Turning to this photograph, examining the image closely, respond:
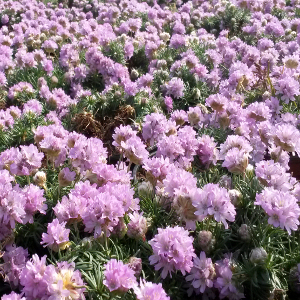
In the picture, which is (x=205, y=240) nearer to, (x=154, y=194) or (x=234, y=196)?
(x=234, y=196)

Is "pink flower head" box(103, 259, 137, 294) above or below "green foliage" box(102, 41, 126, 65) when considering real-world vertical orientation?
above

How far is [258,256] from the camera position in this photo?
6.01 feet

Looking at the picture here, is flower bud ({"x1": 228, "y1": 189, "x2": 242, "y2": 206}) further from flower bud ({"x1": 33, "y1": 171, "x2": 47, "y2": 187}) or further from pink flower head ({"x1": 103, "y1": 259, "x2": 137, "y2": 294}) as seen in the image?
flower bud ({"x1": 33, "y1": 171, "x2": 47, "y2": 187})

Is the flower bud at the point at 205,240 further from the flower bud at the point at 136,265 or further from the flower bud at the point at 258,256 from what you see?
the flower bud at the point at 136,265

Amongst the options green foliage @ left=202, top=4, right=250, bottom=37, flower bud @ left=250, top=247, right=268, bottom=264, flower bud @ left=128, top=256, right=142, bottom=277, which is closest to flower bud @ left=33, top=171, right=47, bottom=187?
flower bud @ left=128, top=256, right=142, bottom=277

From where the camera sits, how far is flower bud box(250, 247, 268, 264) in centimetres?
183

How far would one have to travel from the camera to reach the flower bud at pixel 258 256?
1832 mm

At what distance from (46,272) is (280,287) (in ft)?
3.68

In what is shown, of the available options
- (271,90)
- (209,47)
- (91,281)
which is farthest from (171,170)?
(209,47)

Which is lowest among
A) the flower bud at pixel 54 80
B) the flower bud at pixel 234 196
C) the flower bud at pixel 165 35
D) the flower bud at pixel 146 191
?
the flower bud at pixel 54 80

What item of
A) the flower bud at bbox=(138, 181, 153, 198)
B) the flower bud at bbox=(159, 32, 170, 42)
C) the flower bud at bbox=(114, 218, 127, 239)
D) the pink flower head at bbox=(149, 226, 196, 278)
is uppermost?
the pink flower head at bbox=(149, 226, 196, 278)

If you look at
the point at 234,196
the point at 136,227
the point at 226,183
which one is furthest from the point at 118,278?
the point at 226,183

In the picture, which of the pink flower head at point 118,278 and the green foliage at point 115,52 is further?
the green foliage at point 115,52

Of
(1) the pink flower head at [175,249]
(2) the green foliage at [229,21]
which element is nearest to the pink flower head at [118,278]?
(1) the pink flower head at [175,249]
